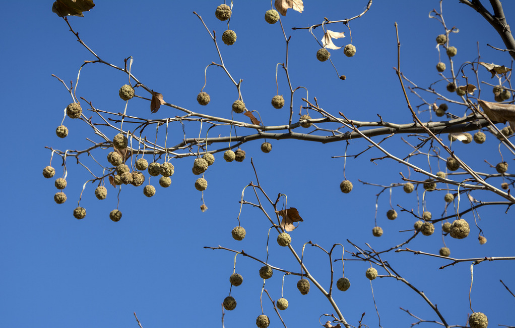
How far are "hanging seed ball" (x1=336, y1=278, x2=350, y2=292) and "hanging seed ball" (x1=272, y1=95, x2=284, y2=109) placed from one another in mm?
1194

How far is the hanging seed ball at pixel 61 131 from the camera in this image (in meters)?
3.25

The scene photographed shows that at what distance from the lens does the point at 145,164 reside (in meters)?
3.01

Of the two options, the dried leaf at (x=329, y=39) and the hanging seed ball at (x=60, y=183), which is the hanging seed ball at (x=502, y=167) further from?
the hanging seed ball at (x=60, y=183)

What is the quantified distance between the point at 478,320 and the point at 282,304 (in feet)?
3.91

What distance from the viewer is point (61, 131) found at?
3.25 metres

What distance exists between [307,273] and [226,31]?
5.19 feet

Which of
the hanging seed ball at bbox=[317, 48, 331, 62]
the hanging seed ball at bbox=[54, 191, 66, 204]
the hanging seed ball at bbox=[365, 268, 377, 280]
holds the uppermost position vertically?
the hanging seed ball at bbox=[317, 48, 331, 62]

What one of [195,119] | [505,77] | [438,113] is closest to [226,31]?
[195,119]

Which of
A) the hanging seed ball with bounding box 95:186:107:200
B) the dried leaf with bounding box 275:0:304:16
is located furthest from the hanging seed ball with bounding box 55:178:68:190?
the dried leaf with bounding box 275:0:304:16

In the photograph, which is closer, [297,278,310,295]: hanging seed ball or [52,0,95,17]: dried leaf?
[52,0,95,17]: dried leaf

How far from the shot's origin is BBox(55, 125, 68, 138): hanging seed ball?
3.25 metres

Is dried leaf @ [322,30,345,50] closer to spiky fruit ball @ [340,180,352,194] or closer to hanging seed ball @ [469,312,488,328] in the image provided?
spiky fruit ball @ [340,180,352,194]

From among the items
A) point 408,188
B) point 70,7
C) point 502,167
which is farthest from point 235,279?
point 502,167

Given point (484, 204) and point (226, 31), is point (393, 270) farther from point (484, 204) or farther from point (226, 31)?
point (226, 31)
